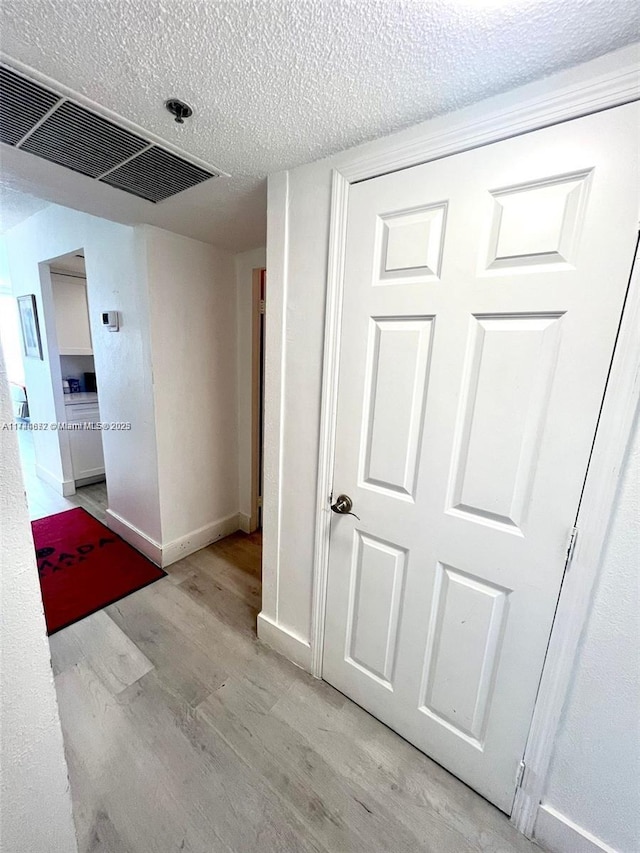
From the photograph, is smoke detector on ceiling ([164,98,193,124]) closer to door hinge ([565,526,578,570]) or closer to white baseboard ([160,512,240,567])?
door hinge ([565,526,578,570])

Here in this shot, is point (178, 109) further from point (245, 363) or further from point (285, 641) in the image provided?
point (285, 641)

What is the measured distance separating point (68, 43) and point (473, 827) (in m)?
2.52

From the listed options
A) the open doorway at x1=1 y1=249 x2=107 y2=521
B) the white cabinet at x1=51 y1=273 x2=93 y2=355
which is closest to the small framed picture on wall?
the open doorway at x1=1 y1=249 x2=107 y2=521

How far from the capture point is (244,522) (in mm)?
2836

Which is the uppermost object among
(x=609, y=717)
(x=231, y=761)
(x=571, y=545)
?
(x=571, y=545)

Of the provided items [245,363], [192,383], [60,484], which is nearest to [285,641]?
[192,383]

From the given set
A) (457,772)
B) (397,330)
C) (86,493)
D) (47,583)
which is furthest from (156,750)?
(86,493)

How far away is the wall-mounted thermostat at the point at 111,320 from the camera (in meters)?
2.20

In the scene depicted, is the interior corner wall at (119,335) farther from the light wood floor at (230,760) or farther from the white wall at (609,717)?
the white wall at (609,717)

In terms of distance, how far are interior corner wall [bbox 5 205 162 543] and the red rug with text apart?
0.21 m

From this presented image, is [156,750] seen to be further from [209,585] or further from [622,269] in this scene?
[622,269]

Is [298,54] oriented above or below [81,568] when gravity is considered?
above

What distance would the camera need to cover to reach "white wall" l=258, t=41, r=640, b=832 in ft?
3.15

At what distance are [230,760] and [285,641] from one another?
48 cm
